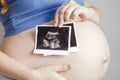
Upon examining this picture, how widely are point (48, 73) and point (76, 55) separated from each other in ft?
0.45

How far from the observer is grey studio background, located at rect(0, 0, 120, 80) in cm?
157

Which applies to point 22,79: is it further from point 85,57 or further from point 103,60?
point 103,60

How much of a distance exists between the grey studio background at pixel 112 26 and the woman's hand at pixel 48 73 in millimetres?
774

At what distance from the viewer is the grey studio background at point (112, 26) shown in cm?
157

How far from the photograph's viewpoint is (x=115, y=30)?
1.59 meters

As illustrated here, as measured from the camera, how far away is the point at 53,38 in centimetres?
92

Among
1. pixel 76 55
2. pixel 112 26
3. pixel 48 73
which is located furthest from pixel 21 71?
pixel 112 26

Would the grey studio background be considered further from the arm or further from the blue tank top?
the arm

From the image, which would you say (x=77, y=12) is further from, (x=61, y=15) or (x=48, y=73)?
(x=48, y=73)

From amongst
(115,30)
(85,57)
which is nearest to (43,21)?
(85,57)

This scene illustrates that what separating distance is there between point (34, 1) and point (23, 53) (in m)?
0.20

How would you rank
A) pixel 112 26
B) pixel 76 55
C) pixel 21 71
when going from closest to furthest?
pixel 21 71
pixel 76 55
pixel 112 26

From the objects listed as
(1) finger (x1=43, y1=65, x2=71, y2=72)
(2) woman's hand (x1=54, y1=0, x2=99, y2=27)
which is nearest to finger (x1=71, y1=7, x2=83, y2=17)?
(2) woman's hand (x1=54, y1=0, x2=99, y2=27)

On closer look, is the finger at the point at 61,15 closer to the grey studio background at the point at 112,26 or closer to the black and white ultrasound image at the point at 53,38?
the black and white ultrasound image at the point at 53,38
